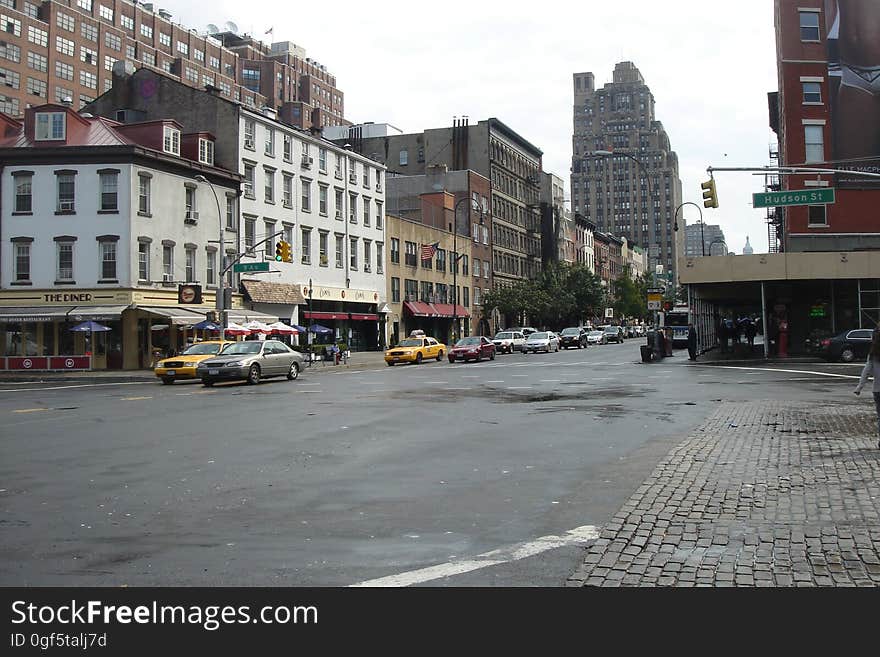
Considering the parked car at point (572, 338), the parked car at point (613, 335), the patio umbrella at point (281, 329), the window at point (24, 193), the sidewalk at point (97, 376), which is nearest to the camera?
the sidewalk at point (97, 376)

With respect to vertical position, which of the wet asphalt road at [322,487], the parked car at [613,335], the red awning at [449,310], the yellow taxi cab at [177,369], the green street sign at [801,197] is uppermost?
the green street sign at [801,197]

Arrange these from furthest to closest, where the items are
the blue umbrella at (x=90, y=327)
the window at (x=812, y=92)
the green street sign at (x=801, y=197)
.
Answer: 1. the window at (x=812, y=92)
2. the blue umbrella at (x=90, y=327)
3. the green street sign at (x=801, y=197)

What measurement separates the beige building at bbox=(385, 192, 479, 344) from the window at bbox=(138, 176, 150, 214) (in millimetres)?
25487

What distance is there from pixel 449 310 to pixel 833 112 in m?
37.9

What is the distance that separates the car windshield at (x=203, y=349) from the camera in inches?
1284

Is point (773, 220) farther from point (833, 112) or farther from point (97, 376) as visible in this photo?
point (97, 376)

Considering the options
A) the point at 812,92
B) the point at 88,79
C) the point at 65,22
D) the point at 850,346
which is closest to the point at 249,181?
the point at 812,92

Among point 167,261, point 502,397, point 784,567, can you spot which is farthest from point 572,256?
point 784,567

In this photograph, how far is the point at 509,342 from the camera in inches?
2197

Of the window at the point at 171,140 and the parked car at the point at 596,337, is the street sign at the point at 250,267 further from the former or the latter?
the parked car at the point at 596,337

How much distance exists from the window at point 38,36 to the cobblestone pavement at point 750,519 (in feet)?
286

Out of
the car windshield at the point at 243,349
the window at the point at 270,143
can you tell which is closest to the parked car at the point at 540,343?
the window at the point at 270,143
